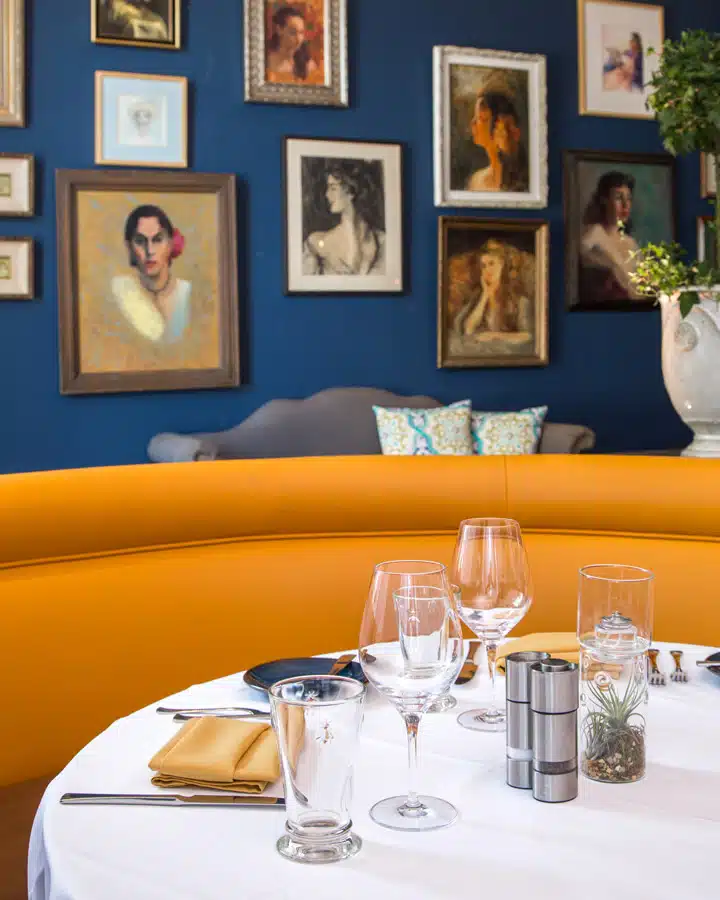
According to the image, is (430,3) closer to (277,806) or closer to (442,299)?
(442,299)

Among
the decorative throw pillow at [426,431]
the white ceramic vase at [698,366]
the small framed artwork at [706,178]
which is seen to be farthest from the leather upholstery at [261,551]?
the small framed artwork at [706,178]

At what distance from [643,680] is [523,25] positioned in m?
4.96

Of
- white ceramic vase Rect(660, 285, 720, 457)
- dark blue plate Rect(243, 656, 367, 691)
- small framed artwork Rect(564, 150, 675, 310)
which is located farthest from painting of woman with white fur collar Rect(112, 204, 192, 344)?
dark blue plate Rect(243, 656, 367, 691)

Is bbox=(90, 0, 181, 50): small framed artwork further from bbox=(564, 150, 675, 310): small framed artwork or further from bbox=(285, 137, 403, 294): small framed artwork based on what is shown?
bbox=(564, 150, 675, 310): small framed artwork

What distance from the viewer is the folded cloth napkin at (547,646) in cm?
145

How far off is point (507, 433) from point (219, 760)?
3738 mm

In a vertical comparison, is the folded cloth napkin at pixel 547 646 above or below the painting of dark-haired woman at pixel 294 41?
below

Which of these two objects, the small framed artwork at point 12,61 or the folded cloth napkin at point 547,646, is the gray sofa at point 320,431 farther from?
the folded cloth napkin at point 547,646

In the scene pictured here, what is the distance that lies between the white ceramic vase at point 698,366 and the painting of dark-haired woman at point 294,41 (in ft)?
10.2

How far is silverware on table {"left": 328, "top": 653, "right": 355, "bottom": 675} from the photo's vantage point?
1357 millimetres

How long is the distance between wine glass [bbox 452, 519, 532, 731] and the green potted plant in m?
1.24

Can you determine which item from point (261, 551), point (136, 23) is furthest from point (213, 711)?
point (136, 23)

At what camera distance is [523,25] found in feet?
17.6

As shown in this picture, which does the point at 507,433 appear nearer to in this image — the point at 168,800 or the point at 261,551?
the point at 261,551
